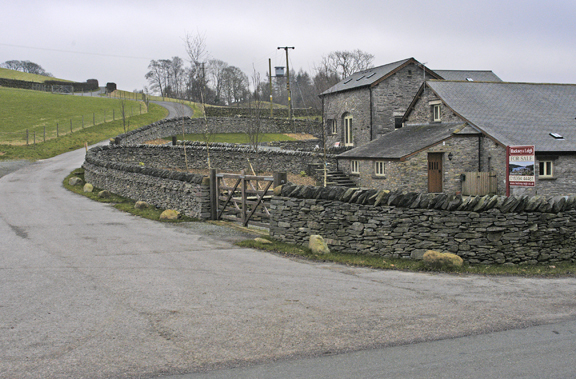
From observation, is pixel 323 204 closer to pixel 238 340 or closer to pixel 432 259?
pixel 432 259

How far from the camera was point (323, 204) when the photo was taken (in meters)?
12.4

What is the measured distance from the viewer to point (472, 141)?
93.1 ft

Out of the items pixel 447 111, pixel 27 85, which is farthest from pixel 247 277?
pixel 27 85

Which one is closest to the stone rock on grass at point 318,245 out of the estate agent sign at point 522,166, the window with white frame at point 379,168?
the estate agent sign at point 522,166

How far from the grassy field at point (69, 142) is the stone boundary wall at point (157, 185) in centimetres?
1455

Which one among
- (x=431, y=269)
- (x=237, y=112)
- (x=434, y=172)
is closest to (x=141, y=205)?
(x=431, y=269)

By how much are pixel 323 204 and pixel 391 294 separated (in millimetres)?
4461

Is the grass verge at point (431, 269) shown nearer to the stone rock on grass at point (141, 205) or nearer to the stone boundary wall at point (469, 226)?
the stone boundary wall at point (469, 226)

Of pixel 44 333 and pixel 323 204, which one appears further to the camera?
pixel 323 204

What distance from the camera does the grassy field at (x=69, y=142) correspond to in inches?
1512

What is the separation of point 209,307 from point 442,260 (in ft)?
18.4

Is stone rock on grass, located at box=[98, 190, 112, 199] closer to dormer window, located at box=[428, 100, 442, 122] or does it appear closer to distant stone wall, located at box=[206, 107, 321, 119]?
dormer window, located at box=[428, 100, 442, 122]

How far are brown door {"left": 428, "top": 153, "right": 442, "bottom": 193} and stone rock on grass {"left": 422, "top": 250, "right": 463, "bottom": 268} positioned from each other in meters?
19.0

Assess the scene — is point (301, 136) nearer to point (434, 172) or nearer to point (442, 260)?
point (434, 172)
